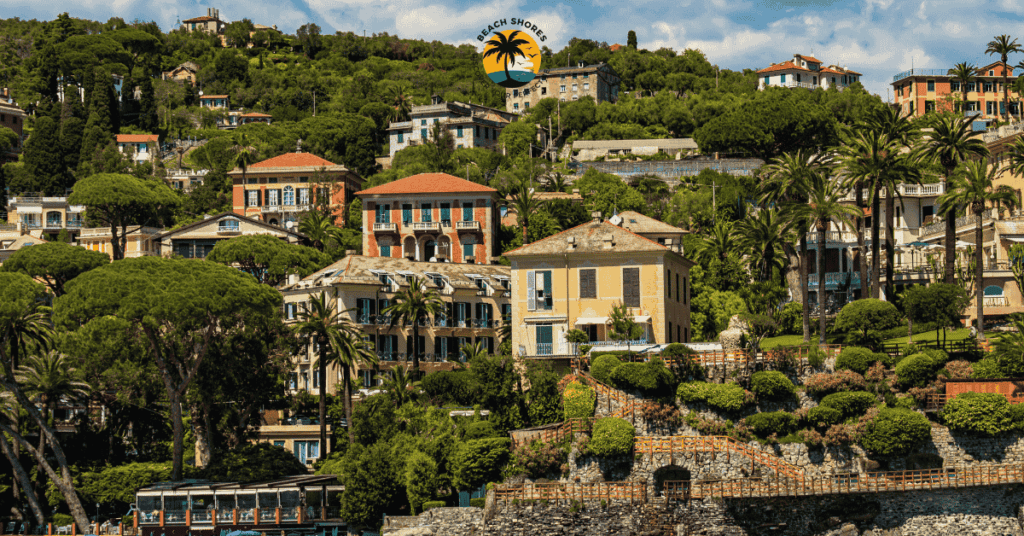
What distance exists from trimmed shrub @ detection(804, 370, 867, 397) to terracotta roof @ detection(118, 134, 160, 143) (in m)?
113

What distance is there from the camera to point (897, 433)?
53.0m

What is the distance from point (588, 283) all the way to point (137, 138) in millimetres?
99968

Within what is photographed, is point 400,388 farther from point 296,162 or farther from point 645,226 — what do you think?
point 296,162

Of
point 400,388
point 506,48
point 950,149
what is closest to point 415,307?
point 400,388

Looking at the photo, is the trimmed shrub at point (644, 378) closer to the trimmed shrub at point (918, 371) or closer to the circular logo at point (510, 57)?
the trimmed shrub at point (918, 371)

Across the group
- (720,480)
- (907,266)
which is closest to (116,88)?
(907,266)

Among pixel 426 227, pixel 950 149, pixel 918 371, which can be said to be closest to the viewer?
pixel 918 371

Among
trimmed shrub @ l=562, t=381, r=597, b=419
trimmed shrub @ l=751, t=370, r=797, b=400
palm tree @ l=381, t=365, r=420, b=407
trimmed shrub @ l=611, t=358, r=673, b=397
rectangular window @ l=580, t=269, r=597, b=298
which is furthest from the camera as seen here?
rectangular window @ l=580, t=269, r=597, b=298

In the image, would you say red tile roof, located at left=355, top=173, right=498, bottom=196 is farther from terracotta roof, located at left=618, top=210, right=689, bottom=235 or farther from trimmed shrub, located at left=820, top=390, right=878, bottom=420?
trimmed shrub, located at left=820, top=390, right=878, bottom=420

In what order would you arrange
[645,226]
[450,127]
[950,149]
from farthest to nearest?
[450,127] → [645,226] → [950,149]

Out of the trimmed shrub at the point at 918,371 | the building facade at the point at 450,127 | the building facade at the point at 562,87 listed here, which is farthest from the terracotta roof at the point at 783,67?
the trimmed shrub at the point at 918,371

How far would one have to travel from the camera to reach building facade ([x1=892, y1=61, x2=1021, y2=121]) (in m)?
145

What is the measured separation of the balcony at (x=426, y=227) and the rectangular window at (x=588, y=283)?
98.2 ft

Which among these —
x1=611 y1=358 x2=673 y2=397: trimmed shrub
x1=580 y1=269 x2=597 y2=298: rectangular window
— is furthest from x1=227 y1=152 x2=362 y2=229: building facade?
x1=611 y1=358 x2=673 y2=397: trimmed shrub
